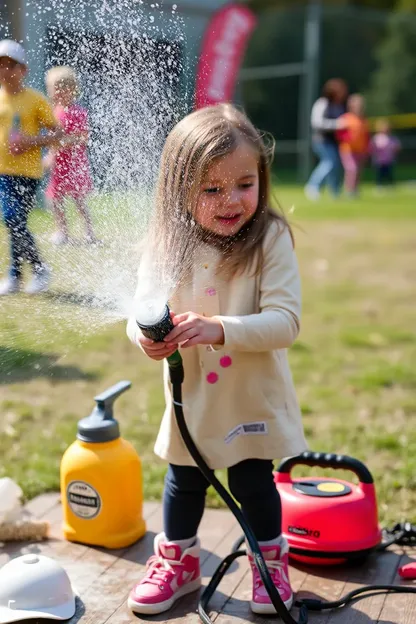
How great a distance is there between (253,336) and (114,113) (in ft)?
2.36

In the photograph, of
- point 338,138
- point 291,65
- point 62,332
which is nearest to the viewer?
point 62,332

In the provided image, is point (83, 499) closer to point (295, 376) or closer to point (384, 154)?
point (295, 376)

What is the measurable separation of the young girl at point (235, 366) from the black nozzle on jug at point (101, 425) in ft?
1.00

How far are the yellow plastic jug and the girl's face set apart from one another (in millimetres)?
848

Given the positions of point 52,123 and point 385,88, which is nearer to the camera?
point 52,123

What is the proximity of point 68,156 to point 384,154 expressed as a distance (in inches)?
709

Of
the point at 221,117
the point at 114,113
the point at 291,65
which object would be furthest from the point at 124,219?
the point at 291,65

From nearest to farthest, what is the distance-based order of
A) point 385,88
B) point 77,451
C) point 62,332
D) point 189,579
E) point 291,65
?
point 62,332 < point 189,579 < point 77,451 < point 291,65 < point 385,88

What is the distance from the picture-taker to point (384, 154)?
19.6 metres

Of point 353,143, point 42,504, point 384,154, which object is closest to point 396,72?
point 384,154

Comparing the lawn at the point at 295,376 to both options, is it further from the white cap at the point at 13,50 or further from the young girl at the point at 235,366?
the white cap at the point at 13,50

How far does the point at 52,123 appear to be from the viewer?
2320mm

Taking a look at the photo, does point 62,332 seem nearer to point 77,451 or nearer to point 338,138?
point 77,451

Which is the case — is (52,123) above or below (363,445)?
above
